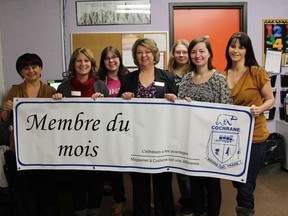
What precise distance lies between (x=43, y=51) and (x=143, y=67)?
216 centimetres

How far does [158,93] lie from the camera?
2115 mm

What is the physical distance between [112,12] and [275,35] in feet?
7.28

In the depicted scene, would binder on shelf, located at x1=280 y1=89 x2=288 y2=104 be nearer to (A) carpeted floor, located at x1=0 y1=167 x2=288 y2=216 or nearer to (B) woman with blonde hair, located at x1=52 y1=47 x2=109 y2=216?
(A) carpeted floor, located at x1=0 y1=167 x2=288 y2=216

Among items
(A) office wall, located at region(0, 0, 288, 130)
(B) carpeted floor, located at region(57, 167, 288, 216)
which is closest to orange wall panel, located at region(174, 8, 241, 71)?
(A) office wall, located at region(0, 0, 288, 130)

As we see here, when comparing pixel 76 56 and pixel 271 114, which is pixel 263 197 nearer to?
pixel 271 114

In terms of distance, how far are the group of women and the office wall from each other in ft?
5.60

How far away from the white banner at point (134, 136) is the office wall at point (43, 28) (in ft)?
6.12

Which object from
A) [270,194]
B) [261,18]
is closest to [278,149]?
[270,194]

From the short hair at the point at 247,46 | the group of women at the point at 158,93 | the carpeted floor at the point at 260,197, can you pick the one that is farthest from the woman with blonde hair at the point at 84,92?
the short hair at the point at 247,46

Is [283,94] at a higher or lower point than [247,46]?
lower

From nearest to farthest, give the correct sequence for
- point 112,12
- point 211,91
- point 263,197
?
point 211,91 → point 263,197 → point 112,12

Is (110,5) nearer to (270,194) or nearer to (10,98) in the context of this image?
(10,98)

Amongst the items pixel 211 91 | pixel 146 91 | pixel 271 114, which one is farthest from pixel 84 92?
pixel 271 114

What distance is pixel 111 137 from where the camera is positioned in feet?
6.93
